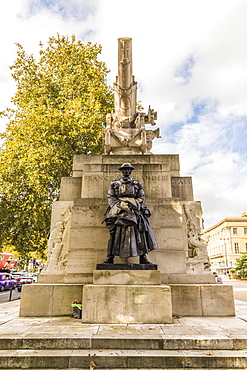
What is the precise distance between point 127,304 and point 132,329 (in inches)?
28.3

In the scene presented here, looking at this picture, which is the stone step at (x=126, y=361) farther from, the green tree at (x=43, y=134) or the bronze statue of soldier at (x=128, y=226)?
the green tree at (x=43, y=134)

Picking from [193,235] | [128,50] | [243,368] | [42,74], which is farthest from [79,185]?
[42,74]

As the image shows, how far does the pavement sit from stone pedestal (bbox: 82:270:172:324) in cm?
21

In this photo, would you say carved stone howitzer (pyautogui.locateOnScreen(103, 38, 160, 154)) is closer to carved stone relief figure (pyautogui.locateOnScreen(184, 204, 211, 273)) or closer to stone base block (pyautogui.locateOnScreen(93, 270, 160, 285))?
carved stone relief figure (pyautogui.locateOnScreen(184, 204, 211, 273))

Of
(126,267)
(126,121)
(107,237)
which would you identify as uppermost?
(126,121)

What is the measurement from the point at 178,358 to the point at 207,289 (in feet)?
10.3

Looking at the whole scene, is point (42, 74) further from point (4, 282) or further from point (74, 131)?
point (4, 282)

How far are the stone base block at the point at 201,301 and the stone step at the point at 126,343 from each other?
7.71 ft

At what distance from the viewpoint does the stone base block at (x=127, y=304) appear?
6.46 meters

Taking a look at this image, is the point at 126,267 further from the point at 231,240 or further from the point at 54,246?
the point at 231,240

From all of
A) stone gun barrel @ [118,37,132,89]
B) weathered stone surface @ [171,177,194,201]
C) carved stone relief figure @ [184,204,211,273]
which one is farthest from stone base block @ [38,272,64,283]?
stone gun barrel @ [118,37,132,89]

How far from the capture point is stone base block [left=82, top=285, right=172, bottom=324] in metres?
6.46

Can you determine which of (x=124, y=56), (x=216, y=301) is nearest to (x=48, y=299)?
(x=216, y=301)

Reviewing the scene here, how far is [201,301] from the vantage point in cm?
750
